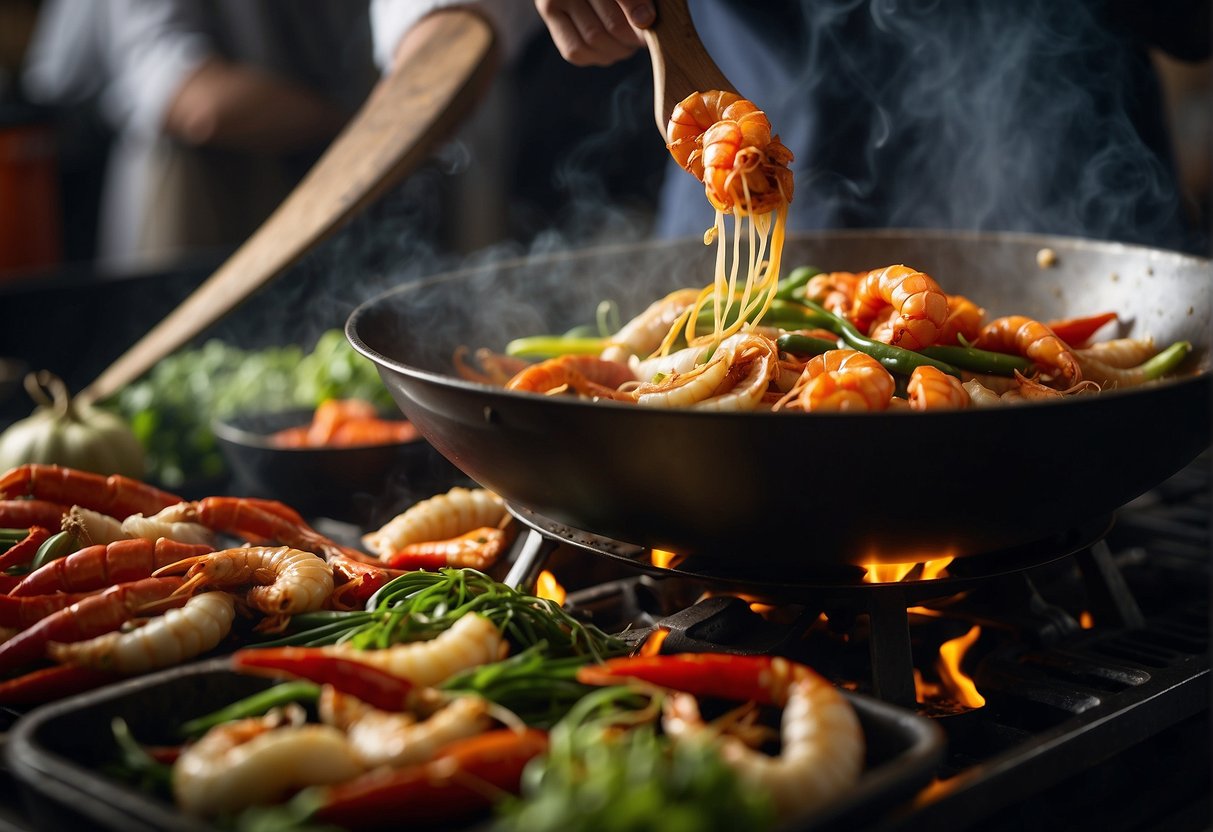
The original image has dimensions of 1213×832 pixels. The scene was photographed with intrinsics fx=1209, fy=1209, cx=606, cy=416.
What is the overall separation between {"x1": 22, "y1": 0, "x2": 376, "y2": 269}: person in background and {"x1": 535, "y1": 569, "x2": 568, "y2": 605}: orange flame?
3618mm

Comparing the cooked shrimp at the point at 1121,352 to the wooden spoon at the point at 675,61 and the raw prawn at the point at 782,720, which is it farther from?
the raw prawn at the point at 782,720

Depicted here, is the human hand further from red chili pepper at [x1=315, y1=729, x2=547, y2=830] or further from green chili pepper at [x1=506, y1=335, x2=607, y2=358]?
red chili pepper at [x1=315, y1=729, x2=547, y2=830]

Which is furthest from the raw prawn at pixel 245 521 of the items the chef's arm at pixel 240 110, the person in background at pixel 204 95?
the chef's arm at pixel 240 110

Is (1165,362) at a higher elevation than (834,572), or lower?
higher

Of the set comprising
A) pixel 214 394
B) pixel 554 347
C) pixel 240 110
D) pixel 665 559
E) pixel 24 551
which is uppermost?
pixel 240 110

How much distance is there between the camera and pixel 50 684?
4.75 ft

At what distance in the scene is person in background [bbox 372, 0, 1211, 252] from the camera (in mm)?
3064

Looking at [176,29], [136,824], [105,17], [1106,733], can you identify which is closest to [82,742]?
[136,824]

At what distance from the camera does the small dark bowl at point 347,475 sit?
96.7 inches

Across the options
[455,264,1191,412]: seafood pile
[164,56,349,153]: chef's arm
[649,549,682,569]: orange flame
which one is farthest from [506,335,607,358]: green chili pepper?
[164,56,349,153]: chef's arm

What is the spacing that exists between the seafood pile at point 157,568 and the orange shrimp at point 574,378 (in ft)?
0.96

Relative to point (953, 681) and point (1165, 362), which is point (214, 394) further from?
point (1165, 362)

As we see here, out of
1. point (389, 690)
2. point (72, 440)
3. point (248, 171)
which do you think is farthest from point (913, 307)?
point (248, 171)

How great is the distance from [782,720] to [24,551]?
1121 mm
